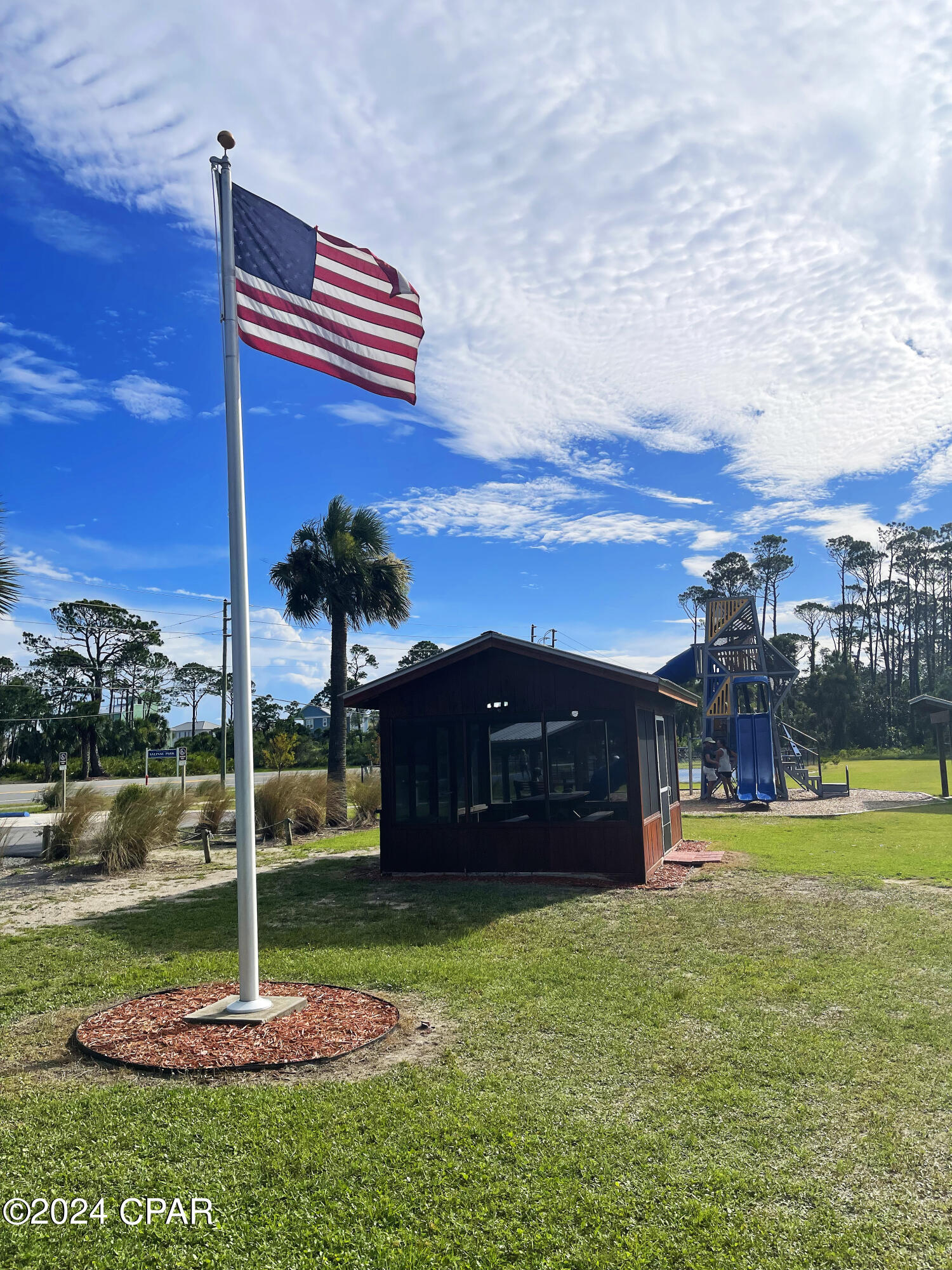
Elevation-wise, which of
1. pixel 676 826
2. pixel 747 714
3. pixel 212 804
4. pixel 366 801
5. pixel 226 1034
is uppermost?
pixel 747 714

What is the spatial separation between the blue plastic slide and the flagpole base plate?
1775 cm

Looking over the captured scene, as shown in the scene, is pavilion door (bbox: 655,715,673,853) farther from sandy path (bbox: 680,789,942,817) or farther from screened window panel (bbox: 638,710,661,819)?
sandy path (bbox: 680,789,942,817)

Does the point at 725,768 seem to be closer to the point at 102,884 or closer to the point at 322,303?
the point at 102,884

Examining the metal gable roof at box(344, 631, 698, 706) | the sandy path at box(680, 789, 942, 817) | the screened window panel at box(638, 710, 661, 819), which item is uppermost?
the metal gable roof at box(344, 631, 698, 706)

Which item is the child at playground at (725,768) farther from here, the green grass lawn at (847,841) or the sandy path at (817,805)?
the green grass lawn at (847,841)

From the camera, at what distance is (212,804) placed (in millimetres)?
16938

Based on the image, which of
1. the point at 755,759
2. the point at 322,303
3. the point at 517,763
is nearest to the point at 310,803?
the point at 517,763

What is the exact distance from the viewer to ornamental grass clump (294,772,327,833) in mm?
17844

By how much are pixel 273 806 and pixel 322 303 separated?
13.0 meters

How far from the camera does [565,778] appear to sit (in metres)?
11.6

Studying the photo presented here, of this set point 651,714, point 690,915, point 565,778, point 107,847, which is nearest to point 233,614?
point 690,915

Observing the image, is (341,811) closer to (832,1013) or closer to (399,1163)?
(832,1013)

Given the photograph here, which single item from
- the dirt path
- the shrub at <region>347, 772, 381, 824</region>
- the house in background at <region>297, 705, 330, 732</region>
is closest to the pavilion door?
the dirt path

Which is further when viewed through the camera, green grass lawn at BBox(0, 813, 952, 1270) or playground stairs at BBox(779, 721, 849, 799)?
playground stairs at BBox(779, 721, 849, 799)
